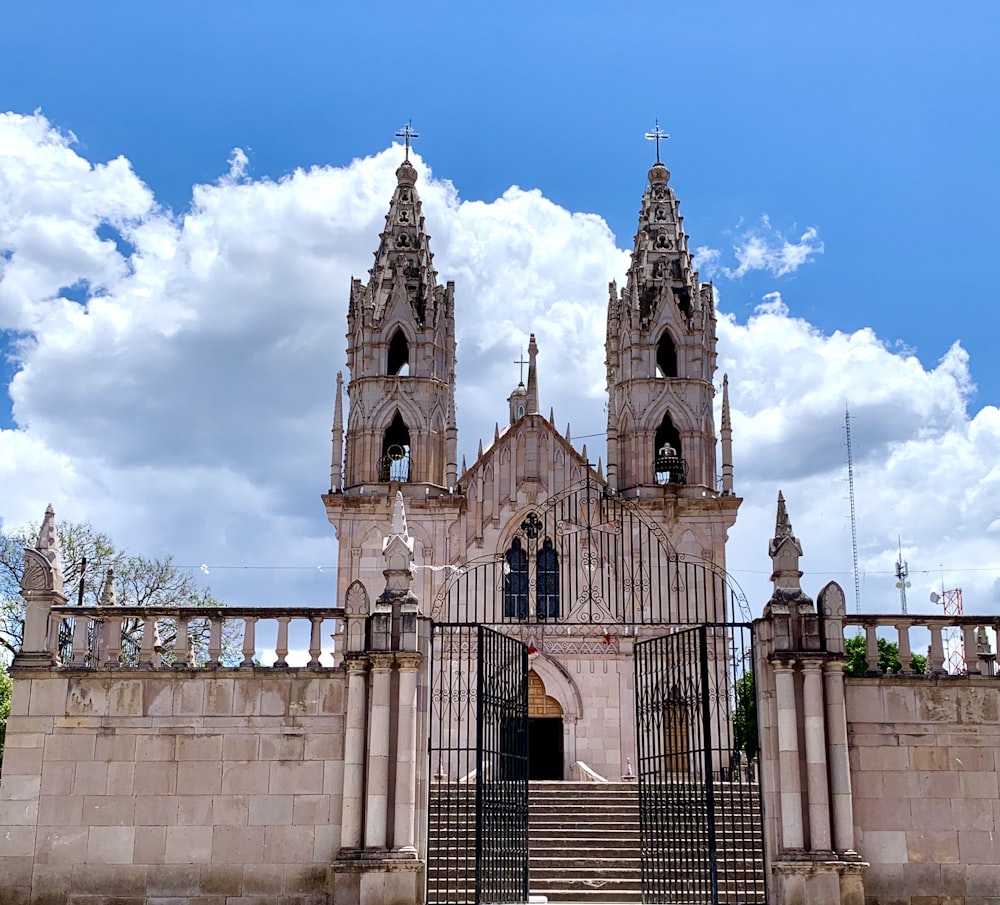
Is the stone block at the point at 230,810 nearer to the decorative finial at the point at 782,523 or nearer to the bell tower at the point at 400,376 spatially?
the decorative finial at the point at 782,523

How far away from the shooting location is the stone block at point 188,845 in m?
14.9

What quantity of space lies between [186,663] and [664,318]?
23106 mm

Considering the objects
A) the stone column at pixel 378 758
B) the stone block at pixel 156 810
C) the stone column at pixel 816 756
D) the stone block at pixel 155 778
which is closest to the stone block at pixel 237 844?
the stone block at pixel 156 810

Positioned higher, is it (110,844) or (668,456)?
(668,456)

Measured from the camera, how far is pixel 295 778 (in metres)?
15.1

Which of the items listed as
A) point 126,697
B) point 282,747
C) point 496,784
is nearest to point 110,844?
point 126,697

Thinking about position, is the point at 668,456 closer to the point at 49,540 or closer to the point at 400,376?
the point at 400,376

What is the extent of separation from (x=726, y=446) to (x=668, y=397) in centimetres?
211

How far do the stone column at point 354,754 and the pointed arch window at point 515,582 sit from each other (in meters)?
16.4

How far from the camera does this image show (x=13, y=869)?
1491 cm

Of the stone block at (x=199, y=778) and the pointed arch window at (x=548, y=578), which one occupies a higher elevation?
the pointed arch window at (x=548, y=578)

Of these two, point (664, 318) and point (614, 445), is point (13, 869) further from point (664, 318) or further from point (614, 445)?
point (664, 318)

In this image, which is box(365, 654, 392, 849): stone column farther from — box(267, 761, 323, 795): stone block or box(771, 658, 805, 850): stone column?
box(771, 658, 805, 850): stone column

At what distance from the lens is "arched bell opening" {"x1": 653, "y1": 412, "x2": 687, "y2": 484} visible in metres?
34.7
